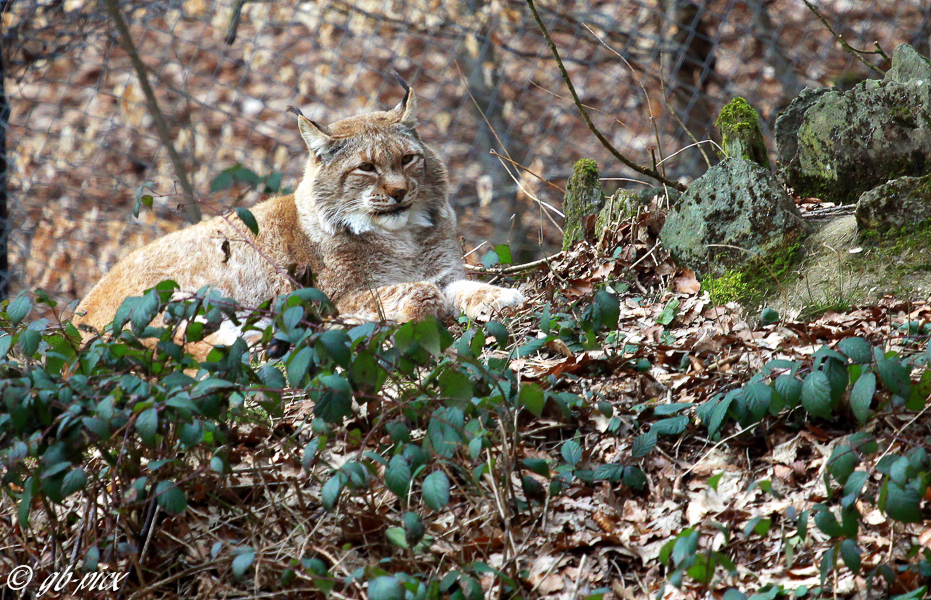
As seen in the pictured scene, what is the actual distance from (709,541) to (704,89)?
5549mm

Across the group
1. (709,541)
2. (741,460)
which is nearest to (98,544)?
(709,541)

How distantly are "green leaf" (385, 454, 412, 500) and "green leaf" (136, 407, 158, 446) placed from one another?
59cm

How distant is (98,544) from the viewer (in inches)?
106

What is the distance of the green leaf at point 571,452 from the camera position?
285 cm

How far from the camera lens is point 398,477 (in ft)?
7.72

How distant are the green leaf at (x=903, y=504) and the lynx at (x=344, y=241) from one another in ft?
8.38

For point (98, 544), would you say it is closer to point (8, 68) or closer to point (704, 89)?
point (8, 68)

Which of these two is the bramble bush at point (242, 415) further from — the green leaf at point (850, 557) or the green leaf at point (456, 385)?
the green leaf at point (850, 557)

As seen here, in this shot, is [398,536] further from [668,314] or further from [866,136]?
[866,136]

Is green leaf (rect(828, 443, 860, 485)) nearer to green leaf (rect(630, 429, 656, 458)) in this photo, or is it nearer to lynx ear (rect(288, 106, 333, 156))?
green leaf (rect(630, 429, 656, 458))

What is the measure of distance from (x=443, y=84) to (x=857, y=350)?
546cm

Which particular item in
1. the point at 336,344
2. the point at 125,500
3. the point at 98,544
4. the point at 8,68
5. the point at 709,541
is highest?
the point at 8,68

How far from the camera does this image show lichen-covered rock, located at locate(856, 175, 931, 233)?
3471 mm

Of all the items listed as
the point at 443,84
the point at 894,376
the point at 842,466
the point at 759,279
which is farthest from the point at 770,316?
the point at 443,84
